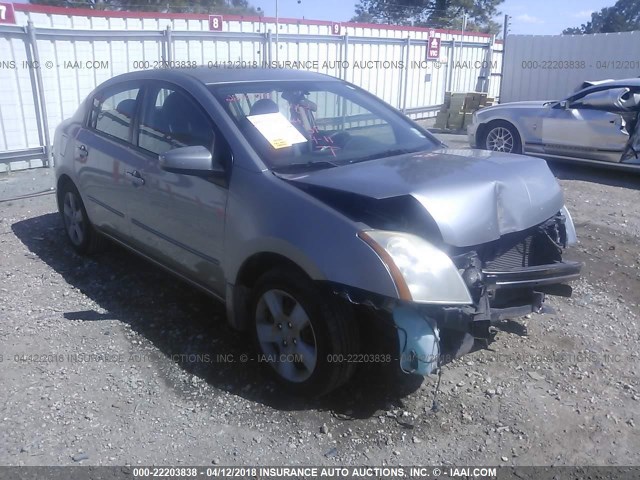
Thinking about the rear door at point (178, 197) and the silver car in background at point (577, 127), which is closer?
the rear door at point (178, 197)

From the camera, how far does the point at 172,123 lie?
163 inches

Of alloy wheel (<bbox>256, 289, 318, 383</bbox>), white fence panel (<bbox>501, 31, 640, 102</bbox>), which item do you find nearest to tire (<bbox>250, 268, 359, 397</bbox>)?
alloy wheel (<bbox>256, 289, 318, 383</bbox>)

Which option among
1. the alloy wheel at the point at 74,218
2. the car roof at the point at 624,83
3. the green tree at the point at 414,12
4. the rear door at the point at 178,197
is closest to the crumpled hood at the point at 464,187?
the rear door at the point at 178,197

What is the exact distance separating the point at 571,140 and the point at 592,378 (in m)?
6.63

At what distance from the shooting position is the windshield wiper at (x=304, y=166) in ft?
11.6

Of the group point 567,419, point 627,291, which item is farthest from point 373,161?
point 627,291

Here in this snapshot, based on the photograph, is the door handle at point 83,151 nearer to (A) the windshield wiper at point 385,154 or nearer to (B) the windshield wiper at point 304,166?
(B) the windshield wiper at point 304,166

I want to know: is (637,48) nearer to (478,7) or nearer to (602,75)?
(602,75)

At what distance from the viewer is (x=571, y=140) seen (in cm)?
944

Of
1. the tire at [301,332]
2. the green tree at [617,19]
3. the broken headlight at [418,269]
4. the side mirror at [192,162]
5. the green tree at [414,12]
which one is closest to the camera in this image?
the broken headlight at [418,269]

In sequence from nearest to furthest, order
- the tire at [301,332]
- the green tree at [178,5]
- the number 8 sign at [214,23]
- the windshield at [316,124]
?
the tire at [301,332], the windshield at [316,124], the number 8 sign at [214,23], the green tree at [178,5]

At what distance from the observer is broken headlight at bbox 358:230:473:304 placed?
9.30 feet

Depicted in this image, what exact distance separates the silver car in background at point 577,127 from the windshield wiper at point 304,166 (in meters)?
6.87

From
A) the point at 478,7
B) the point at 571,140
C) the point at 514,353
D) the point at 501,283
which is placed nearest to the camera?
the point at 501,283
